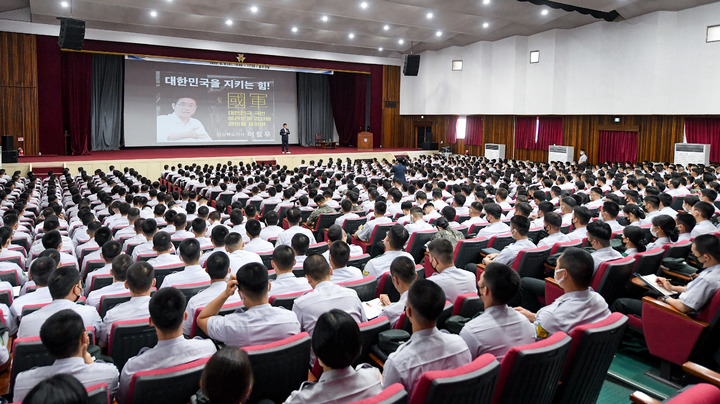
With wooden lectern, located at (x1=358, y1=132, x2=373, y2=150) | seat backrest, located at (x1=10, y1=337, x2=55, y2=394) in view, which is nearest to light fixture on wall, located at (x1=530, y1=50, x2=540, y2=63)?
wooden lectern, located at (x1=358, y1=132, x2=373, y2=150)

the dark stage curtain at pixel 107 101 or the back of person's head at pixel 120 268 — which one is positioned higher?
the dark stage curtain at pixel 107 101

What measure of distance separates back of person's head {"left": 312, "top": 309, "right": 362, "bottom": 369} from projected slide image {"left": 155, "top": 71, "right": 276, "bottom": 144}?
18753mm

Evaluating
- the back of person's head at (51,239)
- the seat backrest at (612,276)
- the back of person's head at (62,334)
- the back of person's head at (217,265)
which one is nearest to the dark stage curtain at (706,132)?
the seat backrest at (612,276)

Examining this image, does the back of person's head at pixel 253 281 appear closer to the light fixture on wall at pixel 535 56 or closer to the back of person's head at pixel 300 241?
the back of person's head at pixel 300 241

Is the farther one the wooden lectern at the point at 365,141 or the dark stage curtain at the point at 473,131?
the wooden lectern at the point at 365,141

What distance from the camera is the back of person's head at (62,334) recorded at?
2.09 meters

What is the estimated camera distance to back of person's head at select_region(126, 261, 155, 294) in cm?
302

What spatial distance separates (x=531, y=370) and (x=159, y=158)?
591 inches

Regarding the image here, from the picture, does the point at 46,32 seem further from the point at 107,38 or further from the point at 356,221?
the point at 356,221

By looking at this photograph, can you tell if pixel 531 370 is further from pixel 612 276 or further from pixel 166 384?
pixel 612 276

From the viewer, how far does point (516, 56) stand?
17.8 meters

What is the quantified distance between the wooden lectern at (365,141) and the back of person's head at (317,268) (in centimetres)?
1810

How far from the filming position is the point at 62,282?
2852 millimetres

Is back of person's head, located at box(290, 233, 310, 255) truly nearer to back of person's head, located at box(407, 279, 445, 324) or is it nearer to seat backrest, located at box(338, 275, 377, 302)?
seat backrest, located at box(338, 275, 377, 302)
